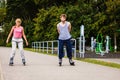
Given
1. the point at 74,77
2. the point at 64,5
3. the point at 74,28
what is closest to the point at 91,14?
the point at 74,28

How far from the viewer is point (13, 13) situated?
277 feet

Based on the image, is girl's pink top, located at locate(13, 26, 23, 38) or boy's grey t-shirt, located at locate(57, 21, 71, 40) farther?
girl's pink top, located at locate(13, 26, 23, 38)

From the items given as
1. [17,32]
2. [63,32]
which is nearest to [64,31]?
[63,32]

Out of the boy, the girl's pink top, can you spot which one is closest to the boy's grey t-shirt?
the boy

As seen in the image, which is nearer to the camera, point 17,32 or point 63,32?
point 63,32

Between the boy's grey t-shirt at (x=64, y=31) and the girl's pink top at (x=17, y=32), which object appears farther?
the girl's pink top at (x=17, y=32)

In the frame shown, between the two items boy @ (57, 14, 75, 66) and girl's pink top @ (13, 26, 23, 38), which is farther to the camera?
girl's pink top @ (13, 26, 23, 38)

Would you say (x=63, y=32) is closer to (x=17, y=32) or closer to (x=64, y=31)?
(x=64, y=31)

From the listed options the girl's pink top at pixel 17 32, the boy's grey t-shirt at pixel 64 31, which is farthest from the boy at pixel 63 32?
the girl's pink top at pixel 17 32

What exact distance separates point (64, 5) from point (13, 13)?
1892 cm

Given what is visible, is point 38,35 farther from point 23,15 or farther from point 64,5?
point 23,15

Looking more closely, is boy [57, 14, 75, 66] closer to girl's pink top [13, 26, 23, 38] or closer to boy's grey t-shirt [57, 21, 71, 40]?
Result: boy's grey t-shirt [57, 21, 71, 40]

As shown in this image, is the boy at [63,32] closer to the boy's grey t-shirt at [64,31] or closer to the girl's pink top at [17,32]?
the boy's grey t-shirt at [64,31]

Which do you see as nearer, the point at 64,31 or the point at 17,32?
the point at 64,31
